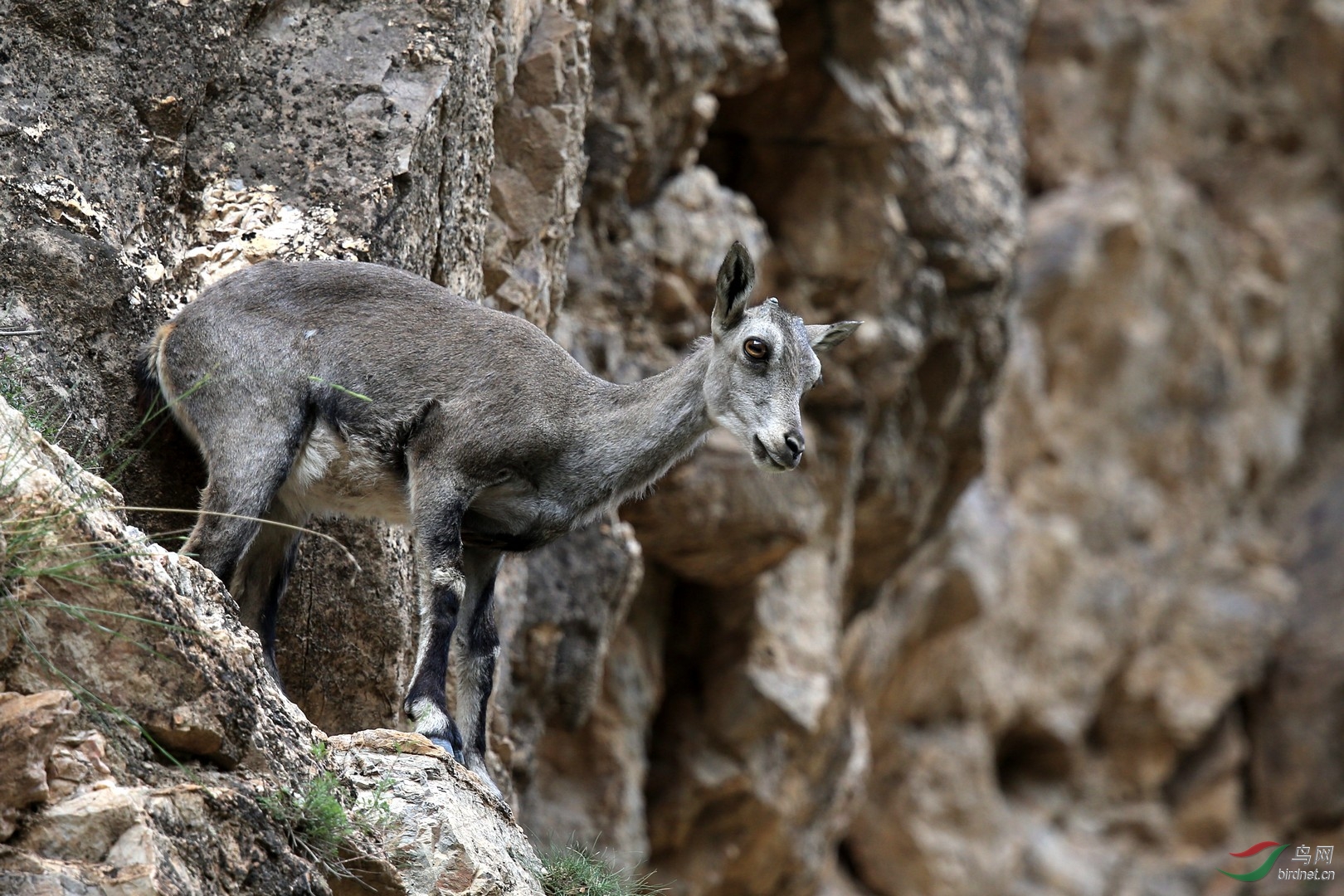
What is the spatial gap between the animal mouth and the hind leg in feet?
6.30

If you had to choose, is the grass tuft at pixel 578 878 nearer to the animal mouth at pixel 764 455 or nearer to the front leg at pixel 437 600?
the front leg at pixel 437 600

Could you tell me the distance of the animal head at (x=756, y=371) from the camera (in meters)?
6.13

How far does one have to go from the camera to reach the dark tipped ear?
6.41 metres

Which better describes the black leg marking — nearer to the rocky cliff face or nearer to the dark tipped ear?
the rocky cliff face

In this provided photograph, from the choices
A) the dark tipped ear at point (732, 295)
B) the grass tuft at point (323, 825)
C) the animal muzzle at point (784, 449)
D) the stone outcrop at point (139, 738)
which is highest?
the dark tipped ear at point (732, 295)

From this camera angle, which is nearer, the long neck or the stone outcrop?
the stone outcrop

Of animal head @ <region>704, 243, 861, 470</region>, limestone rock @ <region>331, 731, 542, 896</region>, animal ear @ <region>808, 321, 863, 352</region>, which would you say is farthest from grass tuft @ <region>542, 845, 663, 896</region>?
animal ear @ <region>808, 321, 863, 352</region>

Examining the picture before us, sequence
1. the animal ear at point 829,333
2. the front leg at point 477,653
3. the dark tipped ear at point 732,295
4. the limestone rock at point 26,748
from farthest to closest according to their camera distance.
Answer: the animal ear at point 829,333 < the dark tipped ear at point 732,295 < the front leg at point 477,653 < the limestone rock at point 26,748

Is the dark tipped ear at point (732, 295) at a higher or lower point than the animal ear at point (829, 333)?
higher

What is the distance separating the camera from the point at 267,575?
20.1 ft

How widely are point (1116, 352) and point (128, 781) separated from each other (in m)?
17.0

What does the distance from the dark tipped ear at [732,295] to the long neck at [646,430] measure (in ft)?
0.52

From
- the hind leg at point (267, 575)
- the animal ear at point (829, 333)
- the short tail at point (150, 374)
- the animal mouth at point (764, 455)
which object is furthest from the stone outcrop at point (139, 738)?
the animal ear at point (829, 333)

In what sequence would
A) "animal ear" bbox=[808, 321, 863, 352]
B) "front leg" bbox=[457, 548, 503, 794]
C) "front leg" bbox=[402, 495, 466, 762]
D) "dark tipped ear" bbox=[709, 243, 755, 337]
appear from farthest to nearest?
"animal ear" bbox=[808, 321, 863, 352] → "dark tipped ear" bbox=[709, 243, 755, 337] → "front leg" bbox=[457, 548, 503, 794] → "front leg" bbox=[402, 495, 466, 762]
